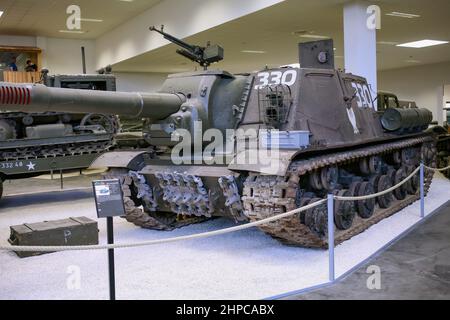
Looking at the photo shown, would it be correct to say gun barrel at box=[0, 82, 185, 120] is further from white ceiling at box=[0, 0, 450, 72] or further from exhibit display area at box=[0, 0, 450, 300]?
white ceiling at box=[0, 0, 450, 72]

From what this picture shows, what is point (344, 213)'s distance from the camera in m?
7.61

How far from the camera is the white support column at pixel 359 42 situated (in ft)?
35.9

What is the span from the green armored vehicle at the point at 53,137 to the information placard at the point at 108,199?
6722 millimetres

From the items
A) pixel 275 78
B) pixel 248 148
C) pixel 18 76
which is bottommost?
pixel 248 148

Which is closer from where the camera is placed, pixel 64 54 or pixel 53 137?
pixel 53 137

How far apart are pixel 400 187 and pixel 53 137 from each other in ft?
23.5

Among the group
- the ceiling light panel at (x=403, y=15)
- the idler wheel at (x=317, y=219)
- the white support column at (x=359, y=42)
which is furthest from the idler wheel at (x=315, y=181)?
the ceiling light panel at (x=403, y=15)

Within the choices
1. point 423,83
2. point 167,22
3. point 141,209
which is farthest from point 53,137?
point 423,83

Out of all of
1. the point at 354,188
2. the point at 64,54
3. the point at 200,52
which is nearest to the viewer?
the point at 354,188

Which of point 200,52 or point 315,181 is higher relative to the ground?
point 200,52

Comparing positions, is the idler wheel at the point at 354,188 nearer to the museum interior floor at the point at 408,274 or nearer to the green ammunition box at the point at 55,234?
the museum interior floor at the point at 408,274

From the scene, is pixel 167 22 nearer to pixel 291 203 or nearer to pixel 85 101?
pixel 85 101
